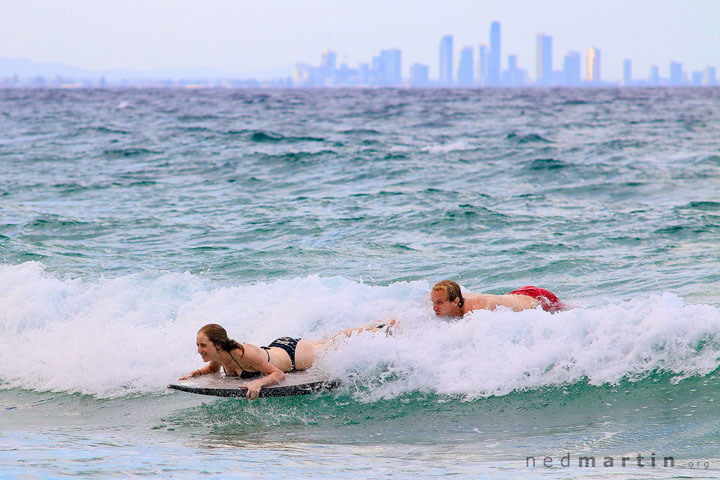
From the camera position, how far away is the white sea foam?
6957mm

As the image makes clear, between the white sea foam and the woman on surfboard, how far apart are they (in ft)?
0.76

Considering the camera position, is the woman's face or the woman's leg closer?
the woman's face

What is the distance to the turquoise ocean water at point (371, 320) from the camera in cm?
562

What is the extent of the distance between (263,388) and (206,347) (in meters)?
0.59

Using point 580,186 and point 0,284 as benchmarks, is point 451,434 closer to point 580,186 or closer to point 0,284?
point 0,284

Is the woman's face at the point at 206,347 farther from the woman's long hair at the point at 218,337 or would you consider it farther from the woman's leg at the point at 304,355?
the woman's leg at the point at 304,355

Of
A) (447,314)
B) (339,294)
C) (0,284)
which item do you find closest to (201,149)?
(0,284)

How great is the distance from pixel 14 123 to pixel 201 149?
19458mm

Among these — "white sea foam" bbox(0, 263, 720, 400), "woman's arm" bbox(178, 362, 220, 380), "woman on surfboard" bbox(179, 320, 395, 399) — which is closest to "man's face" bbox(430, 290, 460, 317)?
Result: "white sea foam" bbox(0, 263, 720, 400)

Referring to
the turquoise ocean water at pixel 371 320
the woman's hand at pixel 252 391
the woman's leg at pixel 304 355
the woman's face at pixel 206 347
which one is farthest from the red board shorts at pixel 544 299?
the woman's face at pixel 206 347

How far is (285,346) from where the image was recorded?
274 inches

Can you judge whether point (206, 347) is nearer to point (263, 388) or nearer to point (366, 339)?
point (263, 388)

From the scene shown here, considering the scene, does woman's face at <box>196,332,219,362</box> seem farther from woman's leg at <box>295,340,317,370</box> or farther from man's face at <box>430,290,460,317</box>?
man's face at <box>430,290,460,317</box>

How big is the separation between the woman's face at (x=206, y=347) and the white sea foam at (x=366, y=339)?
1077 mm
